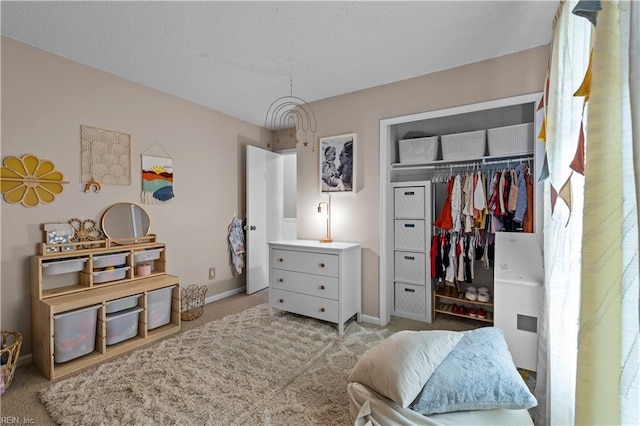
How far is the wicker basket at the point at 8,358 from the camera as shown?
6.21ft

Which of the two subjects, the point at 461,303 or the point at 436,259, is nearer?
the point at 436,259

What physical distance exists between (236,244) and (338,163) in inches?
73.9

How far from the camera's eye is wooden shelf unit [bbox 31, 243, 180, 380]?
2.11 meters

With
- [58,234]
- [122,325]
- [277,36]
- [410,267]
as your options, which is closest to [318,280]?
[410,267]

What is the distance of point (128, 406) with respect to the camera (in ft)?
5.79

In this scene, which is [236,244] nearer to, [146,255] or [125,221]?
[146,255]

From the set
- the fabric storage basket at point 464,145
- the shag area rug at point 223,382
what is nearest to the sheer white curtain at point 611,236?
the shag area rug at point 223,382

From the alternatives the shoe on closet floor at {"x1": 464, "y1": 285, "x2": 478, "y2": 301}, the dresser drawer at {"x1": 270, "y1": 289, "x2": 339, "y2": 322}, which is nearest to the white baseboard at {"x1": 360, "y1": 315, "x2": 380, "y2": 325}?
the dresser drawer at {"x1": 270, "y1": 289, "x2": 339, "y2": 322}

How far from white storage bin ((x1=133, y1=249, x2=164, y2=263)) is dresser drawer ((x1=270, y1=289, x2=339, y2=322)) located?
50.0 inches

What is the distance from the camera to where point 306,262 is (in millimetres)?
2930

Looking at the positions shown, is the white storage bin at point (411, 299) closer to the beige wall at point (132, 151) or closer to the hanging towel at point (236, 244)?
the hanging towel at point (236, 244)

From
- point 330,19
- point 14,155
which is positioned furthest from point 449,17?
point 14,155

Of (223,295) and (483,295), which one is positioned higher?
(483,295)

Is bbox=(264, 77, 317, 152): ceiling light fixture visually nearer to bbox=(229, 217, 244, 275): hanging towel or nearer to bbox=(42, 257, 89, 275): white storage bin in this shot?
bbox=(229, 217, 244, 275): hanging towel
